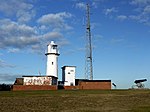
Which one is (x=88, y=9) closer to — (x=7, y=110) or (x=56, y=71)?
(x=56, y=71)

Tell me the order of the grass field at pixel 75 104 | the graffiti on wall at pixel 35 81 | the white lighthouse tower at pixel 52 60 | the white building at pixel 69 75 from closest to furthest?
1. the grass field at pixel 75 104
2. the graffiti on wall at pixel 35 81
3. the white lighthouse tower at pixel 52 60
4. the white building at pixel 69 75

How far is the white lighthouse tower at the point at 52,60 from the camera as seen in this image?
69812 millimetres

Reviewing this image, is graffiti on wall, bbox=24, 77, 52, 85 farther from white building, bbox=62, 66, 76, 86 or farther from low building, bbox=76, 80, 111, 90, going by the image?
low building, bbox=76, 80, 111, 90

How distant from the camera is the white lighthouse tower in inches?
2749

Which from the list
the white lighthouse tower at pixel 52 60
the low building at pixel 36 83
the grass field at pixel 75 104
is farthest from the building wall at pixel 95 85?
the grass field at pixel 75 104

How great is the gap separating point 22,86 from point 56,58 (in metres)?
10.3

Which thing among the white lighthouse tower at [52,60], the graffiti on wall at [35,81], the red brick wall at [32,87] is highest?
the white lighthouse tower at [52,60]

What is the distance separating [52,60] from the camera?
70062 mm

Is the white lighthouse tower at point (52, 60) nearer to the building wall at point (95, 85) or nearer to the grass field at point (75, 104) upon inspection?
the building wall at point (95, 85)

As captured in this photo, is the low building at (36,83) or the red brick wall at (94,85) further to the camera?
the red brick wall at (94,85)

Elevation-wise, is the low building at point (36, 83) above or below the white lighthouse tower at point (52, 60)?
below

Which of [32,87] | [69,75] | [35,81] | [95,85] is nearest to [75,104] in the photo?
[32,87]

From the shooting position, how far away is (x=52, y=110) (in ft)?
67.7

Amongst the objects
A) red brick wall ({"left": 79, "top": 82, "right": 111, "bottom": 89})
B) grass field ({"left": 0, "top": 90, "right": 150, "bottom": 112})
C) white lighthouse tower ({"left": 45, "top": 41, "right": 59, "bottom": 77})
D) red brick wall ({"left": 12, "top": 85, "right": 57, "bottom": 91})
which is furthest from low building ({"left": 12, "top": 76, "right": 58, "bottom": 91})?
grass field ({"left": 0, "top": 90, "right": 150, "bottom": 112})
